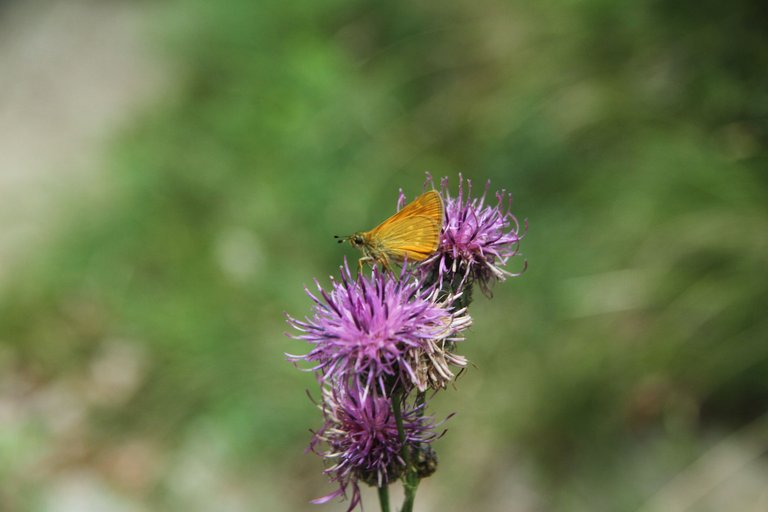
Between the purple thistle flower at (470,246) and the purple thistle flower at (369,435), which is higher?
the purple thistle flower at (470,246)

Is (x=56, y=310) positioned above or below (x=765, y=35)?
above

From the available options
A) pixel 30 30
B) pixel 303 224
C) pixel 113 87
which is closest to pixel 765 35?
pixel 303 224

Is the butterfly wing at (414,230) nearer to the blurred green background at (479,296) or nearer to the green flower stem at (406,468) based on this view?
the green flower stem at (406,468)

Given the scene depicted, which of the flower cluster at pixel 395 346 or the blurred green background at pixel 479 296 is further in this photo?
the blurred green background at pixel 479 296

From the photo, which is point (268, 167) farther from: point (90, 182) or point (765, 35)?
point (765, 35)

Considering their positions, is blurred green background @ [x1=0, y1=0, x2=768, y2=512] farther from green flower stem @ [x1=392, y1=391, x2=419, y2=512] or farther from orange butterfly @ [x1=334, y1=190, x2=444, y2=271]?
orange butterfly @ [x1=334, y1=190, x2=444, y2=271]

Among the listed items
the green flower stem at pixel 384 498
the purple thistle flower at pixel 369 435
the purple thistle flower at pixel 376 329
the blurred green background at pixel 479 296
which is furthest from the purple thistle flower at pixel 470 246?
the blurred green background at pixel 479 296

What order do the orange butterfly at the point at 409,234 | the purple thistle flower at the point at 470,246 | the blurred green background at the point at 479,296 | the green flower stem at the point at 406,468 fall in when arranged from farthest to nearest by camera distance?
the blurred green background at the point at 479,296
the purple thistle flower at the point at 470,246
the orange butterfly at the point at 409,234
the green flower stem at the point at 406,468
